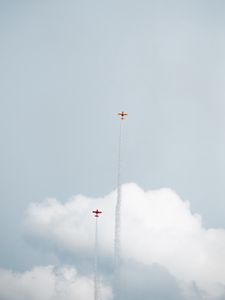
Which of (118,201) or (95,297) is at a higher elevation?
(118,201)

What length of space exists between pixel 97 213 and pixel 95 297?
232 ft

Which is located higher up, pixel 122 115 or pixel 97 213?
pixel 122 115

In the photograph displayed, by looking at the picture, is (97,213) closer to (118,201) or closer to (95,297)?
(118,201)

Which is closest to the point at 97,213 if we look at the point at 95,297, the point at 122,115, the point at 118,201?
the point at 118,201

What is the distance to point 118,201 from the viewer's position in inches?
6403

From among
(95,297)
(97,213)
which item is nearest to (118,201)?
(97,213)

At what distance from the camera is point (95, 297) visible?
166250mm

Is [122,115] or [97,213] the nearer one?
[122,115]

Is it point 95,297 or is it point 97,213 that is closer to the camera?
point 95,297

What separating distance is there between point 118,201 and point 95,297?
8855 centimetres

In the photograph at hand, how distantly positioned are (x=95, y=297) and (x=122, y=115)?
16366 cm

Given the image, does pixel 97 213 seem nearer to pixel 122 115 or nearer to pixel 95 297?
pixel 95 297

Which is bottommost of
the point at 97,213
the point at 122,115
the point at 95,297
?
the point at 95,297

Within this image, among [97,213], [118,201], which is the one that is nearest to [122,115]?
[118,201]
